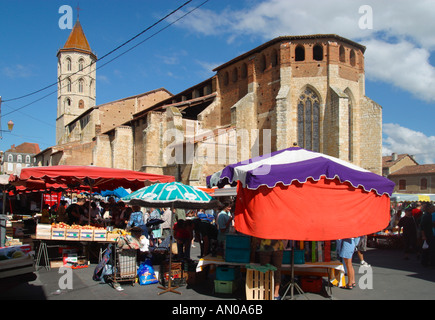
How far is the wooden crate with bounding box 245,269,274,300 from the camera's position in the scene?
5.95 m

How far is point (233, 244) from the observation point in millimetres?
6543

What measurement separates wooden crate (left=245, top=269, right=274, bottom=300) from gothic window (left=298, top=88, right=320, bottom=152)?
1859cm

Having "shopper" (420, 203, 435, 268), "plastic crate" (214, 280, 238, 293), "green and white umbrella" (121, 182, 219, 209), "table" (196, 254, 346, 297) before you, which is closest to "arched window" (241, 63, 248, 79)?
"shopper" (420, 203, 435, 268)

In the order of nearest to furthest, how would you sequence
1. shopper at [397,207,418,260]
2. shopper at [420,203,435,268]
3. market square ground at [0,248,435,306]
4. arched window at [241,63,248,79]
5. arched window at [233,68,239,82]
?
market square ground at [0,248,435,306] < shopper at [420,203,435,268] < shopper at [397,207,418,260] < arched window at [241,63,248,79] < arched window at [233,68,239,82]

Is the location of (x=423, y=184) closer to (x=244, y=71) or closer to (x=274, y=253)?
(x=244, y=71)

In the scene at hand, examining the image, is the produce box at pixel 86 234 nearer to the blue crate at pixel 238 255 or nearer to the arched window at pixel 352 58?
the blue crate at pixel 238 255

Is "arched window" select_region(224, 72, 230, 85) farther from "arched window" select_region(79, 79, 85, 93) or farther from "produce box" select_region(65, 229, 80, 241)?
"arched window" select_region(79, 79, 85, 93)

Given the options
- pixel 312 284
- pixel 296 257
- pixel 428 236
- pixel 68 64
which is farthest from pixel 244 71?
pixel 68 64

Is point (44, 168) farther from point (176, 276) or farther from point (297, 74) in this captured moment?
point (297, 74)

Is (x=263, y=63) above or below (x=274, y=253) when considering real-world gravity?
above

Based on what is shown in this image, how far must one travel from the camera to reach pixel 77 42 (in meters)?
57.6

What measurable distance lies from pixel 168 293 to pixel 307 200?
335 cm

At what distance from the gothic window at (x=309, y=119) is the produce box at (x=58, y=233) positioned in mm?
18278

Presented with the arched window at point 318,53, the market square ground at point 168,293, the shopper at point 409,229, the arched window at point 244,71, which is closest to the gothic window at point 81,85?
the arched window at point 244,71
